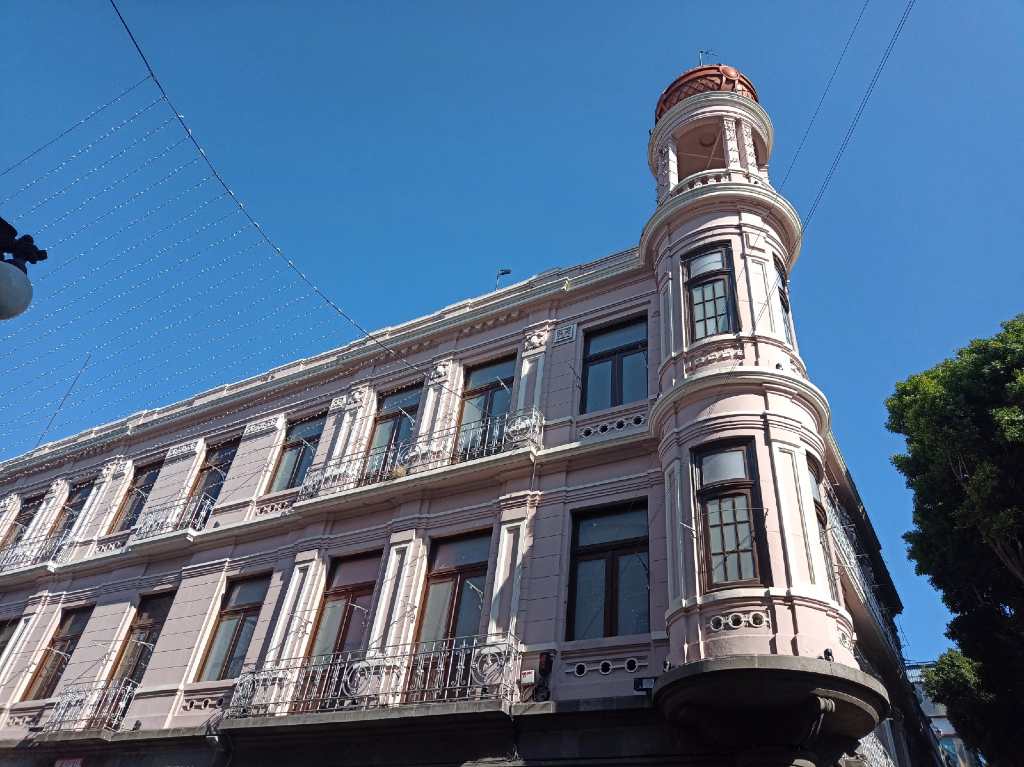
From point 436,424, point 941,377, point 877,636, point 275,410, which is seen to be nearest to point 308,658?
point 436,424

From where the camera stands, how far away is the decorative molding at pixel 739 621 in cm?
917

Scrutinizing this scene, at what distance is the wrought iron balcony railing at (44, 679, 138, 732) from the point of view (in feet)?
49.1

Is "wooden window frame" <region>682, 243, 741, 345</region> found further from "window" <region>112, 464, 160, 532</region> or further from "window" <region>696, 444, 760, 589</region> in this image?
"window" <region>112, 464, 160, 532</region>

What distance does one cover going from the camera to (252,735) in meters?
12.4

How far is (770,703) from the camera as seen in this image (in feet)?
28.5

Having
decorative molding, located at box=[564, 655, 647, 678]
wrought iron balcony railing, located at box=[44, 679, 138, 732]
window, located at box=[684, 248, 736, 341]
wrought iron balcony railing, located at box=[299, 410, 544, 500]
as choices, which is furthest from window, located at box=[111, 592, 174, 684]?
window, located at box=[684, 248, 736, 341]

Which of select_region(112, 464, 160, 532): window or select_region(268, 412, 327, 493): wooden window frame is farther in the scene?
select_region(112, 464, 160, 532): window

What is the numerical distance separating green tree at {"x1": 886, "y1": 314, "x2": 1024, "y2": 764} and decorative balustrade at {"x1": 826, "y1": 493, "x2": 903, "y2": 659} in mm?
1480

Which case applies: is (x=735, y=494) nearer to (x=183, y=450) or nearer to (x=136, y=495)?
(x=183, y=450)

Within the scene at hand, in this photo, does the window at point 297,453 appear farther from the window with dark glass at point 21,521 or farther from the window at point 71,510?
the window with dark glass at point 21,521

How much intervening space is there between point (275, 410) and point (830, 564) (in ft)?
44.9

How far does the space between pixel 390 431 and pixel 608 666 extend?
26.3ft

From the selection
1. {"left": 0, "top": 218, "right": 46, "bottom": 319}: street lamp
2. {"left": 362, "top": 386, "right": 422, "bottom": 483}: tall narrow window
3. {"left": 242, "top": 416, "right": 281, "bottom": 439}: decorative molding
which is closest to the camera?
{"left": 0, "top": 218, "right": 46, "bottom": 319}: street lamp

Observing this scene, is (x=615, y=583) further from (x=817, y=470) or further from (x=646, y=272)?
(x=646, y=272)
